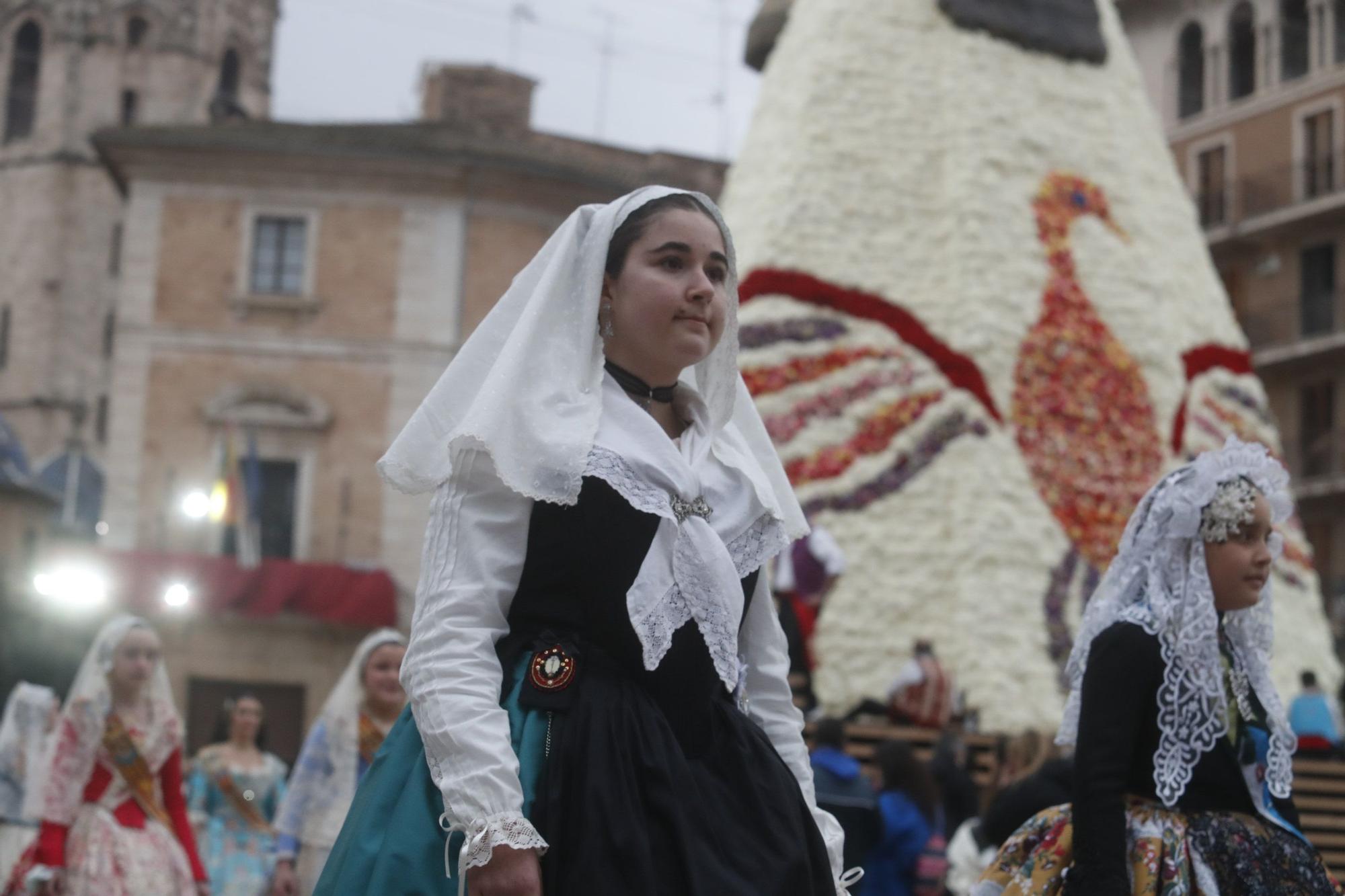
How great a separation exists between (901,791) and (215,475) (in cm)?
1878

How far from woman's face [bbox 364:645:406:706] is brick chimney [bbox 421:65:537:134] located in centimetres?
2444

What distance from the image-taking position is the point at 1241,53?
3228cm


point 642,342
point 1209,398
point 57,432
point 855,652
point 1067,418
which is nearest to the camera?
point 642,342

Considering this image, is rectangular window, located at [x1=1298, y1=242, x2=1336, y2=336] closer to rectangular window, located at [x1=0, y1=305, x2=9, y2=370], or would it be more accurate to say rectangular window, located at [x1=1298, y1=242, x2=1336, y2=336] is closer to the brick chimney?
the brick chimney

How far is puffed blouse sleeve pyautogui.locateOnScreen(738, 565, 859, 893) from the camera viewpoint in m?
3.17

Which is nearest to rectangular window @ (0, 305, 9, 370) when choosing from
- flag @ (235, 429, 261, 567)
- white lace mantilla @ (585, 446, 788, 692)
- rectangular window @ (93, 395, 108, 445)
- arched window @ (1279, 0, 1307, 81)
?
rectangular window @ (93, 395, 108, 445)

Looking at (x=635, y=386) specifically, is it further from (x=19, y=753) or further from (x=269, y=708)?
(x=269, y=708)

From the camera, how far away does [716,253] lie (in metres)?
3.16

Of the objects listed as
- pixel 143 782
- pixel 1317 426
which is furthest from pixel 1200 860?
pixel 1317 426

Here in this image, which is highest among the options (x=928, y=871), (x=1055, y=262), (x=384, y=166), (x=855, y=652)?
(x=384, y=166)

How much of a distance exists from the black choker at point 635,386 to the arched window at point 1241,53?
101ft

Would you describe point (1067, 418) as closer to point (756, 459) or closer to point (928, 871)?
point (928, 871)

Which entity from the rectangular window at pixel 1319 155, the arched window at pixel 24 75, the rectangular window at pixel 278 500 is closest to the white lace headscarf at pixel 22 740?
the rectangular window at pixel 278 500

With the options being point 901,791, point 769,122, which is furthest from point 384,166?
point 901,791
